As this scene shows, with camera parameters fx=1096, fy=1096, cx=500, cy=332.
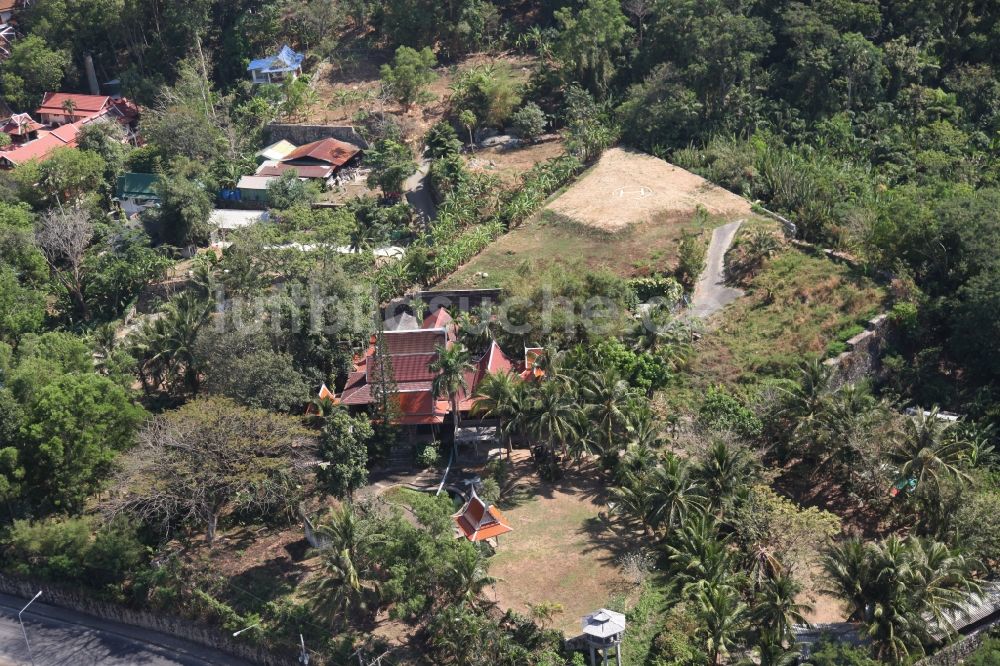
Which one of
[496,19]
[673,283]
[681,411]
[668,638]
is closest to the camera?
[668,638]

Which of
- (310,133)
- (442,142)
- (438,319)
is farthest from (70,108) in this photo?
(438,319)

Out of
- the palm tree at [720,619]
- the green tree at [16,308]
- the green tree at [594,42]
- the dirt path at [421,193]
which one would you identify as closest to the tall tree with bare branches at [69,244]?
the green tree at [16,308]

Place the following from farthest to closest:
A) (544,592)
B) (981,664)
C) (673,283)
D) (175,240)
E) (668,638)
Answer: (175,240)
(673,283)
(544,592)
(668,638)
(981,664)

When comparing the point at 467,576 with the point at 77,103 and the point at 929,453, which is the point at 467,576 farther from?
the point at 77,103

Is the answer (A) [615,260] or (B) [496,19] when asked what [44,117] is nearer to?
(B) [496,19]

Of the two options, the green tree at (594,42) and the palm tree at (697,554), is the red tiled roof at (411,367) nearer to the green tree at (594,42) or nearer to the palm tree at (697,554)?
the palm tree at (697,554)

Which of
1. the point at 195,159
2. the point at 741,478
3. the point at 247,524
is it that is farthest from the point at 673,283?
the point at 195,159
